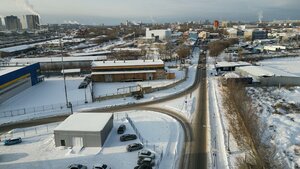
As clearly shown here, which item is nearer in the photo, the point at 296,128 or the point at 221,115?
the point at 296,128

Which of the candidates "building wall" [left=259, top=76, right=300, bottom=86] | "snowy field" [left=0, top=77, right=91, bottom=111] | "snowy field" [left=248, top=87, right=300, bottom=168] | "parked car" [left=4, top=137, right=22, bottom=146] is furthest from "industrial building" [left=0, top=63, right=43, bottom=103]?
"building wall" [left=259, top=76, right=300, bottom=86]

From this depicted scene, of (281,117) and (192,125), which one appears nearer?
(192,125)

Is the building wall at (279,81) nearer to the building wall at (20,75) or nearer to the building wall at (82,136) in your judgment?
the building wall at (82,136)

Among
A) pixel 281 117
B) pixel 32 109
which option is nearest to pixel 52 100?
pixel 32 109

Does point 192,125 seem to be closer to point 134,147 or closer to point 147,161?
point 134,147

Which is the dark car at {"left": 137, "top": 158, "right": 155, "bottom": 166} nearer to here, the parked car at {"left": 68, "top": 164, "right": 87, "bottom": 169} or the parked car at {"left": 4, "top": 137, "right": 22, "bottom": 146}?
the parked car at {"left": 68, "top": 164, "right": 87, "bottom": 169}

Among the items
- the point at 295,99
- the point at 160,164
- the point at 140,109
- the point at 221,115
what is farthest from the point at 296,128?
the point at 140,109

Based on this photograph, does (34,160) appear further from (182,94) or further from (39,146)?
(182,94)
